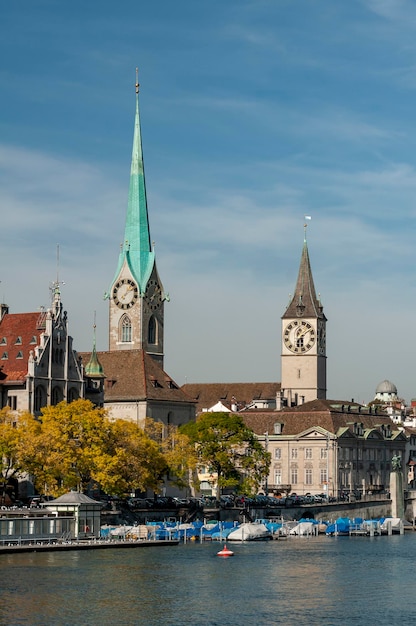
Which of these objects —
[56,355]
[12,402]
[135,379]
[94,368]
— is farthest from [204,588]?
[135,379]

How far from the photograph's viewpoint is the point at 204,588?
8988cm

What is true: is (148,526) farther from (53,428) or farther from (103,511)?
(53,428)

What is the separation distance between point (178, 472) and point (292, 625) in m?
68.5

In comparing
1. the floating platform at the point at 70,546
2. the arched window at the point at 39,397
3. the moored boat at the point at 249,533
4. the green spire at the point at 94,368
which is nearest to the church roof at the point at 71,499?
the floating platform at the point at 70,546

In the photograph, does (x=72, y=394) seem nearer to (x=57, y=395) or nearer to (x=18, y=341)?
(x=57, y=395)

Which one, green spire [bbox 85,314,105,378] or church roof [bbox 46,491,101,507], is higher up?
green spire [bbox 85,314,105,378]

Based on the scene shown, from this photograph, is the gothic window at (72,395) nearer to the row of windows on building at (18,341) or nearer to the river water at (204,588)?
Answer: the row of windows on building at (18,341)

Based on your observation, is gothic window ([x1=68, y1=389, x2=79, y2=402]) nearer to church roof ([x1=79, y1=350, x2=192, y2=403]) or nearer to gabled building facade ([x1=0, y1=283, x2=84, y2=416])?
gabled building facade ([x1=0, y1=283, x2=84, y2=416])

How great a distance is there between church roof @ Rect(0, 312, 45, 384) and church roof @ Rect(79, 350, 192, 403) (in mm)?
25272

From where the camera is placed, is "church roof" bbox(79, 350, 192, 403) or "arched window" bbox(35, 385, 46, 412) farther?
"church roof" bbox(79, 350, 192, 403)

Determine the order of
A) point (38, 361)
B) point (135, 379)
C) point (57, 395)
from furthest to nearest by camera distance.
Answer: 1. point (135, 379)
2. point (57, 395)
3. point (38, 361)

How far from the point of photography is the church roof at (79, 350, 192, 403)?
548 ft

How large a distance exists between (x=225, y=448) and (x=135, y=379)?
22426 mm

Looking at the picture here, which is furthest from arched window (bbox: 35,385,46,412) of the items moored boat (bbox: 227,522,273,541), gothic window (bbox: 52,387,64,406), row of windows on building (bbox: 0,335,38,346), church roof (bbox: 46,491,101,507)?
church roof (bbox: 46,491,101,507)
